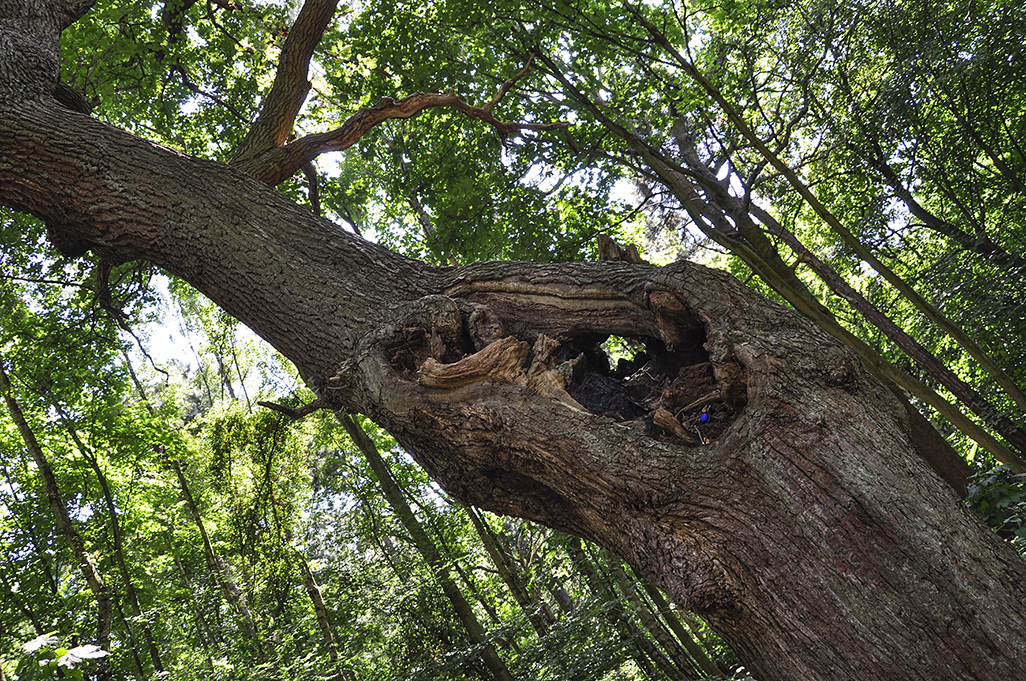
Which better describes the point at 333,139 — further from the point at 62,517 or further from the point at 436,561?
the point at 436,561

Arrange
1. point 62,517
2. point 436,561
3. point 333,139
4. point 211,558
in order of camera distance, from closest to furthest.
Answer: point 333,139
point 62,517
point 436,561
point 211,558

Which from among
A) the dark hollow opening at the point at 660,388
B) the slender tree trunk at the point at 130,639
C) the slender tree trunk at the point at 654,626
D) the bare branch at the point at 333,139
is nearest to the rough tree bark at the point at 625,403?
the dark hollow opening at the point at 660,388

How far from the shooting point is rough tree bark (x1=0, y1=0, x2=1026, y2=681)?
5.40 feet

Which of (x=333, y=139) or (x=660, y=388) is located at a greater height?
(x=333, y=139)

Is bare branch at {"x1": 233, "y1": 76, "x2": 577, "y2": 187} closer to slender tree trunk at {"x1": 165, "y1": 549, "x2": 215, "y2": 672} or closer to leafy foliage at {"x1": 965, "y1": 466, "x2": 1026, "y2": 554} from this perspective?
leafy foliage at {"x1": 965, "y1": 466, "x2": 1026, "y2": 554}

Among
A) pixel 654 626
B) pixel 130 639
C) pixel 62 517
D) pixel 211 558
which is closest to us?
pixel 62 517

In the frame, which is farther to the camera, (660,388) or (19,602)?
(19,602)

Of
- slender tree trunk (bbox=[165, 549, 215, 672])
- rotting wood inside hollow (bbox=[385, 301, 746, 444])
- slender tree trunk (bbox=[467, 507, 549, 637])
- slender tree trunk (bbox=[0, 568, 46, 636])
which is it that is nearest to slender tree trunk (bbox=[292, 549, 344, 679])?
slender tree trunk (bbox=[467, 507, 549, 637])

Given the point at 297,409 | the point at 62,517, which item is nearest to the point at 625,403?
the point at 297,409

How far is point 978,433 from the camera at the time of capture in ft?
13.9

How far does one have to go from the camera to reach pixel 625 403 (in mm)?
2486

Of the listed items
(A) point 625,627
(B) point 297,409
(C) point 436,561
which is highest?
(C) point 436,561

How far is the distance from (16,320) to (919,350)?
1045cm

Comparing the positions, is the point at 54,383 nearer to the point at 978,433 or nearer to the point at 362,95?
the point at 362,95
